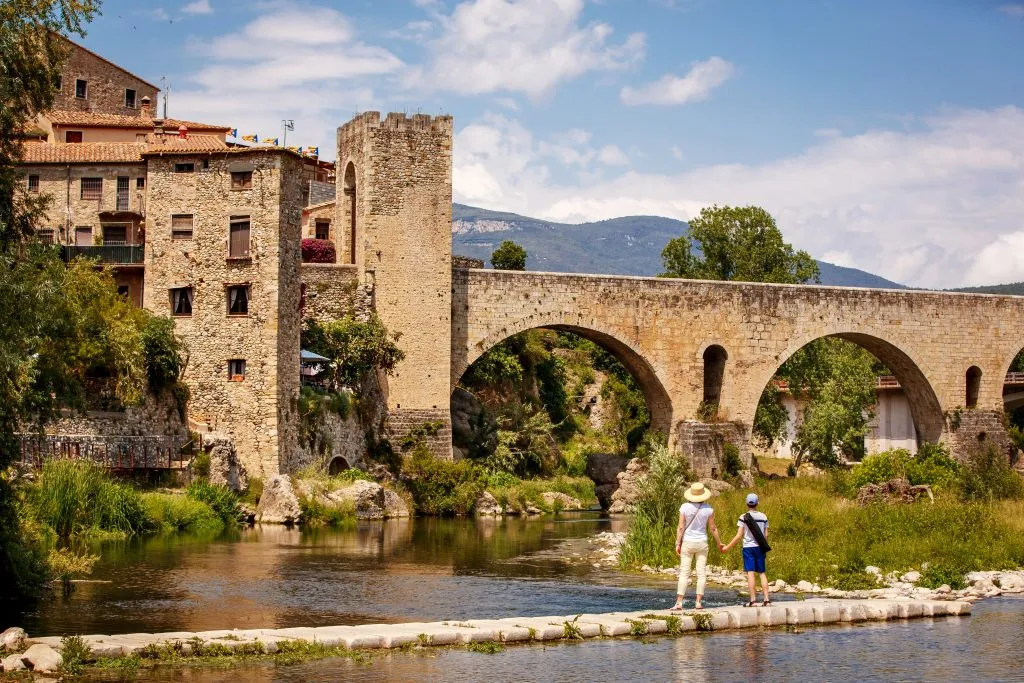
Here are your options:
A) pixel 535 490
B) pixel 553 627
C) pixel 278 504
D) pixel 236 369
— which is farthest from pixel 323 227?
pixel 553 627

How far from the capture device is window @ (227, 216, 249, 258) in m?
37.0

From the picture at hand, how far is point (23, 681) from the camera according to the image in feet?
44.0

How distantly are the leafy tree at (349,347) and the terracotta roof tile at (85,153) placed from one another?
7820mm

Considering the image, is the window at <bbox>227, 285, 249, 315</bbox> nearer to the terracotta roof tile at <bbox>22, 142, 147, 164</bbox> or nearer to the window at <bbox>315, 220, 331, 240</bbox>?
the terracotta roof tile at <bbox>22, 142, 147, 164</bbox>

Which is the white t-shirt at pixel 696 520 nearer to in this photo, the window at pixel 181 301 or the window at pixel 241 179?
the window at pixel 241 179

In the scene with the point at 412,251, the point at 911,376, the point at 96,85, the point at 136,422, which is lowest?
the point at 136,422

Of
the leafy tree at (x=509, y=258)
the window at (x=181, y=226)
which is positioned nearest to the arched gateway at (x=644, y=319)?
the window at (x=181, y=226)

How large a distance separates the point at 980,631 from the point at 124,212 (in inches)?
1193

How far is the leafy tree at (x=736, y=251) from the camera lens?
61.8 meters

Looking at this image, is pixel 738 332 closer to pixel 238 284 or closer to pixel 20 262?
pixel 238 284

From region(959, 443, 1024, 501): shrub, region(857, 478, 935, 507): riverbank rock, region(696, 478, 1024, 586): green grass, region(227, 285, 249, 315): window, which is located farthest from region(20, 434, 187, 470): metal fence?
region(959, 443, 1024, 501): shrub

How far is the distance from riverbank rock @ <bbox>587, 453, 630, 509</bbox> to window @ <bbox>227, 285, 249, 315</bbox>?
13761 millimetres

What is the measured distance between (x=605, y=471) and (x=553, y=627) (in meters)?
29.9

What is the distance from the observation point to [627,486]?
143 feet
